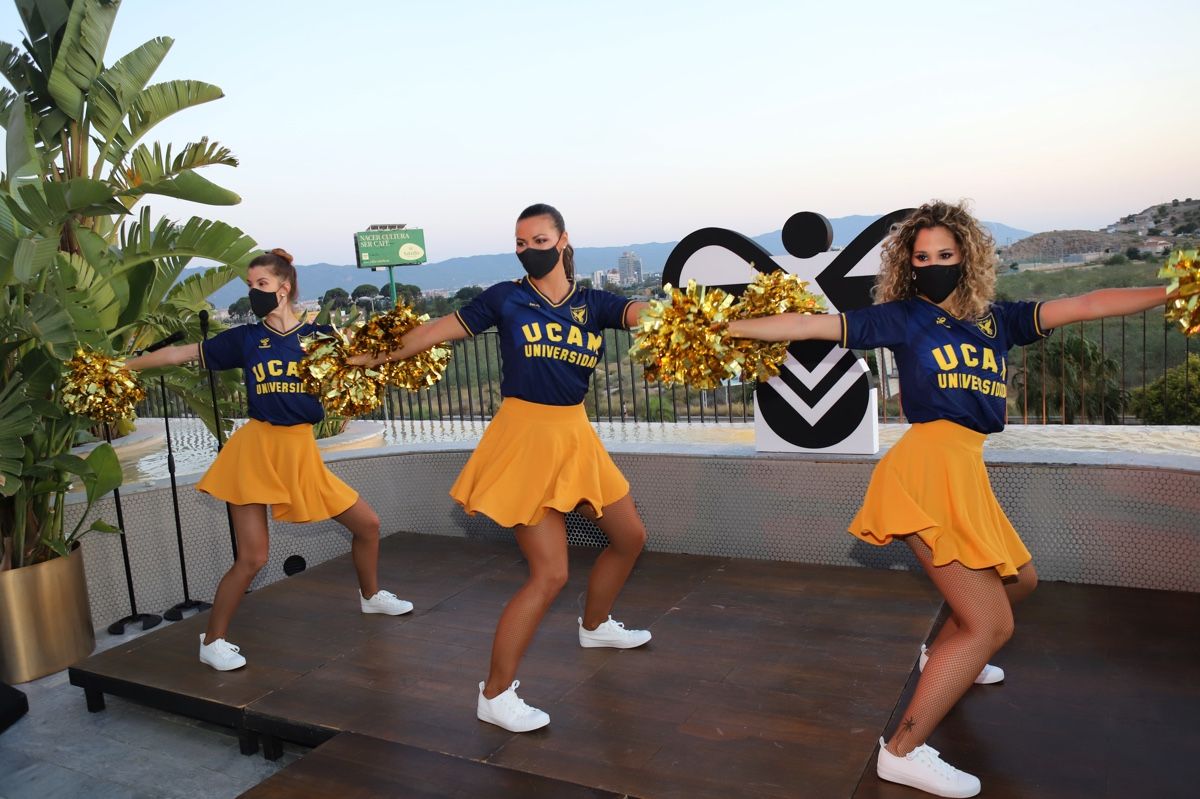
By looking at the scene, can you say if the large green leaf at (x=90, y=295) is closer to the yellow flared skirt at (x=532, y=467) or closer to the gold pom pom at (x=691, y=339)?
the yellow flared skirt at (x=532, y=467)

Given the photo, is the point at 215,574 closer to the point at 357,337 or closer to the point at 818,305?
the point at 357,337

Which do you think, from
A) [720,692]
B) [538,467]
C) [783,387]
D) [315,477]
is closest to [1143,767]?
[720,692]

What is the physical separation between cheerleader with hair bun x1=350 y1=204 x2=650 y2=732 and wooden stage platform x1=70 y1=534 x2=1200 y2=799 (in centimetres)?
35

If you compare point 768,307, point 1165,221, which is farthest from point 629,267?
point 1165,221

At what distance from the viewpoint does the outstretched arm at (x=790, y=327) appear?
10.3 feet

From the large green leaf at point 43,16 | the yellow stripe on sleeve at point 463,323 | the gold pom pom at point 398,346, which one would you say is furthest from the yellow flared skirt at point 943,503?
the large green leaf at point 43,16

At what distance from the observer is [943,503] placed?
294 centimetres

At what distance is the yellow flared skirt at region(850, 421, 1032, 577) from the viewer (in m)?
2.86

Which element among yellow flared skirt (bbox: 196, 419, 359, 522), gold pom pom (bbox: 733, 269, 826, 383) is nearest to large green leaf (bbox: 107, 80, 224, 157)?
yellow flared skirt (bbox: 196, 419, 359, 522)

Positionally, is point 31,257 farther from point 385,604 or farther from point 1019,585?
point 1019,585

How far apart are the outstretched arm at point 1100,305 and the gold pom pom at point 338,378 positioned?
2624 millimetres

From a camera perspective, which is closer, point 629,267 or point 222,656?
point 222,656

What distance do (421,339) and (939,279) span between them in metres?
1.93

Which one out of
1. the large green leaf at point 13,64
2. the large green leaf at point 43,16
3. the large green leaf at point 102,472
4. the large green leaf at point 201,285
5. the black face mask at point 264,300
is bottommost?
the large green leaf at point 102,472
